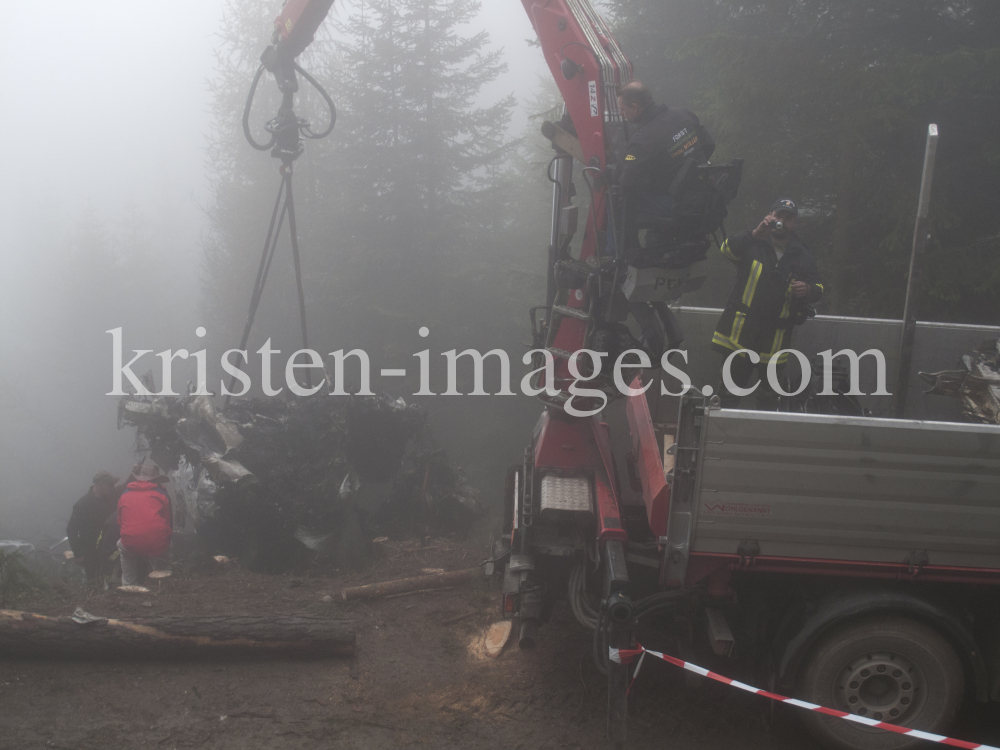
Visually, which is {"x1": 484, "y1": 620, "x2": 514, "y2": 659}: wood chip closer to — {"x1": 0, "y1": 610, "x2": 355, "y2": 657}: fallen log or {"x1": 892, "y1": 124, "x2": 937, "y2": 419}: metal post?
{"x1": 0, "y1": 610, "x2": 355, "y2": 657}: fallen log

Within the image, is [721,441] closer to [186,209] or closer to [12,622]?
[12,622]

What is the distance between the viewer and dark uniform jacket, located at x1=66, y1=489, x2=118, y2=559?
8.20 metres

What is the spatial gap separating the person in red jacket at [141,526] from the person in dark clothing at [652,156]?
546 centimetres

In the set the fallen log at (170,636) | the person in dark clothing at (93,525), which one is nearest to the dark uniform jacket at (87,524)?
the person in dark clothing at (93,525)

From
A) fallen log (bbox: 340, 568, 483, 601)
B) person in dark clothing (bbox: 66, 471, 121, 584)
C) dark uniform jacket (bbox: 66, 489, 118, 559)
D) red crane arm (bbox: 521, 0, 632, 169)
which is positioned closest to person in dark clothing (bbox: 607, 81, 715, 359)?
red crane arm (bbox: 521, 0, 632, 169)

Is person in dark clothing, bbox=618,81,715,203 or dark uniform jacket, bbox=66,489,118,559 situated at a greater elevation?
person in dark clothing, bbox=618,81,715,203

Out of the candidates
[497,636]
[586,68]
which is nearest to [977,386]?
[586,68]

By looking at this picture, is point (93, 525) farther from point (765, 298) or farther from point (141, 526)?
point (765, 298)

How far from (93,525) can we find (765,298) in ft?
25.8

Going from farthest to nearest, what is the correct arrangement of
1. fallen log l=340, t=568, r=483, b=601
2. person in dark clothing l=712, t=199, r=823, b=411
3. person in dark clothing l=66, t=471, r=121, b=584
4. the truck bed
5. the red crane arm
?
1. person in dark clothing l=66, t=471, r=121, b=584
2. fallen log l=340, t=568, r=483, b=601
3. person in dark clothing l=712, t=199, r=823, b=411
4. the red crane arm
5. the truck bed

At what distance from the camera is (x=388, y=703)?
4.66 meters

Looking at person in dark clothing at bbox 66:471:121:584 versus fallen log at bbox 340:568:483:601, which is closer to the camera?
fallen log at bbox 340:568:483:601

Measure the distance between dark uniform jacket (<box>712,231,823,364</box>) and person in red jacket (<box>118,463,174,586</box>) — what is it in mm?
5835

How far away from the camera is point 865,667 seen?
3.84 m
